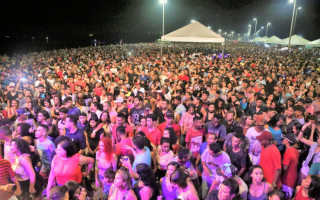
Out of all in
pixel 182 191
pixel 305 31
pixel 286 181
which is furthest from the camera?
pixel 305 31

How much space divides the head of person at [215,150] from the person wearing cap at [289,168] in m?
1.03

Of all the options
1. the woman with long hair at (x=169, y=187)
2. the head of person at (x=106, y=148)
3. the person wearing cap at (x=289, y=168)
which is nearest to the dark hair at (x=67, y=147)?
the head of person at (x=106, y=148)

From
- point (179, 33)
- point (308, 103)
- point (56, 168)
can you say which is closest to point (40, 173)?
point (56, 168)

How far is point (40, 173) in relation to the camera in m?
4.01

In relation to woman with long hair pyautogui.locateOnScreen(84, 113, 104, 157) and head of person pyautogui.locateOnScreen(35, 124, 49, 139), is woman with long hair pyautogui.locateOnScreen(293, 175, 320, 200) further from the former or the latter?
head of person pyautogui.locateOnScreen(35, 124, 49, 139)

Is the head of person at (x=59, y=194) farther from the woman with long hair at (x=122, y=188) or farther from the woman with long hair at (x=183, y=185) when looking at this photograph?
the woman with long hair at (x=183, y=185)

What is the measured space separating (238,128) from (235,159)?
26.1 inches

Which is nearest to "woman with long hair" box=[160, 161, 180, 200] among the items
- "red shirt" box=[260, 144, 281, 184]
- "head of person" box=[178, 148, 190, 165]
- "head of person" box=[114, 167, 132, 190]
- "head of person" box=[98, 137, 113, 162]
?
"head of person" box=[178, 148, 190, 165]

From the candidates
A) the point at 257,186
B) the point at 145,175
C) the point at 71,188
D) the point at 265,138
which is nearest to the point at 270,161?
the point at 265,138

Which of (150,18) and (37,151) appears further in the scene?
(150,18)

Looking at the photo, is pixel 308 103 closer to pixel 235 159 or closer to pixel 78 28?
pixel 235 159

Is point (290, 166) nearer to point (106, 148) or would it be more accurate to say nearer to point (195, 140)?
point (195, 140)

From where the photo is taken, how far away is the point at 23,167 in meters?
3.40

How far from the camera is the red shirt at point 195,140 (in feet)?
13.9
